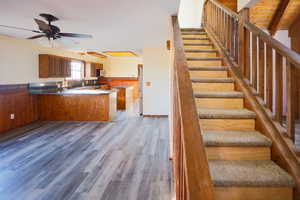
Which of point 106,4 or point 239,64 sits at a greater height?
point 106,4

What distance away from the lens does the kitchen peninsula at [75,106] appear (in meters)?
5.91

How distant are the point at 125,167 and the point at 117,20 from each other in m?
2.80

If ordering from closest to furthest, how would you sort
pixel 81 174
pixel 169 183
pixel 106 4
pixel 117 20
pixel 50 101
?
pixel 169 183
pixel 81 174
pixel 106 4
pixel 117 20
pixel 50 101

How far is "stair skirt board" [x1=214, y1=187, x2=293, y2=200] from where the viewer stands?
156 centimetres

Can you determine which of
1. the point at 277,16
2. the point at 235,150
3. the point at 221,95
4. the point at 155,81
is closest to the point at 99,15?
the point at 221,95

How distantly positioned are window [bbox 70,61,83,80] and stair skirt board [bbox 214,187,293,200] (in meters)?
7.91

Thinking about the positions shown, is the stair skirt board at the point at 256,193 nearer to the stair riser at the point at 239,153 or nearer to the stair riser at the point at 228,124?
the stair riser at the point at 239,153

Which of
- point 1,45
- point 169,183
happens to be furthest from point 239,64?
point 1,45

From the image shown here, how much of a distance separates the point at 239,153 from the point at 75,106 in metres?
5.15

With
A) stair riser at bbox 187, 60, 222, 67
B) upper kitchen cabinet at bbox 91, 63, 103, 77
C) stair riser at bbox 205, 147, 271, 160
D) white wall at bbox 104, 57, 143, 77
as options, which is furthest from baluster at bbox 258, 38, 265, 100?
white wall at bbox 104, 57, 143, 77

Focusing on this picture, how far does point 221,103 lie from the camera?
8.20 ft

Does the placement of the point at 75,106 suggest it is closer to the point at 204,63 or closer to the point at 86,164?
the point at 86,164

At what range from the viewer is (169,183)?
2.48 metres

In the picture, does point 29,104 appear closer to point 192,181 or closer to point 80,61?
point 80,61
